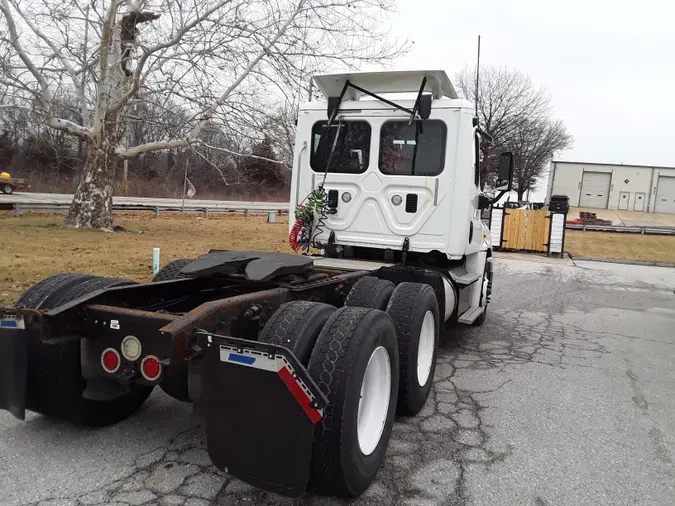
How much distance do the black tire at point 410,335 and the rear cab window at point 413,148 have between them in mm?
1827

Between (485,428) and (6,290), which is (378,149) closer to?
(485,428)

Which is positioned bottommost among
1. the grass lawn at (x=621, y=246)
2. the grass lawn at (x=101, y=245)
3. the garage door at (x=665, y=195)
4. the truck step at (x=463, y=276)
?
the grass lawn at (x=101, y=245)

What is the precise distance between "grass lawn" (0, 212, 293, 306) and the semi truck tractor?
4.00m

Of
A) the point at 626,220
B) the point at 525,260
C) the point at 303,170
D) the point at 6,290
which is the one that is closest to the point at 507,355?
the point at 303,170

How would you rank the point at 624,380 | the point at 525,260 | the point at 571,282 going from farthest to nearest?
the point at 525,260, the point at 571,282, the point at 624,380

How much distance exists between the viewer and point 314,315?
3.07 metres

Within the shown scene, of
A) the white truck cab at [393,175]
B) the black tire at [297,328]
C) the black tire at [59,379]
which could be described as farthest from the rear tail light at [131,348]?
the white truck cab at [393,175]

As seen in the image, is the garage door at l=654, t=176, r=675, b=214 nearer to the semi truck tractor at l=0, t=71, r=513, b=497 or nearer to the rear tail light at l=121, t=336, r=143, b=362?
the semi truck tractor at l=0, t=71, r=513, b=497

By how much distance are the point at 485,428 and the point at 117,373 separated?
2.56 metres

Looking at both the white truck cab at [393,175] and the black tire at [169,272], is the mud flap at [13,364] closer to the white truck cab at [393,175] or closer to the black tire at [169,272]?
the black tire at [169,272]

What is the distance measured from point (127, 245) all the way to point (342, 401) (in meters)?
12.1

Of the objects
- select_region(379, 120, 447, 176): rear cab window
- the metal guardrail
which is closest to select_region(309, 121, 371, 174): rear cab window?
select_region(379, 120, 447, 176): rear cab window

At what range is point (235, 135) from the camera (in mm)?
16703

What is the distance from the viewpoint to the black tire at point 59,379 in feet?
10.7
